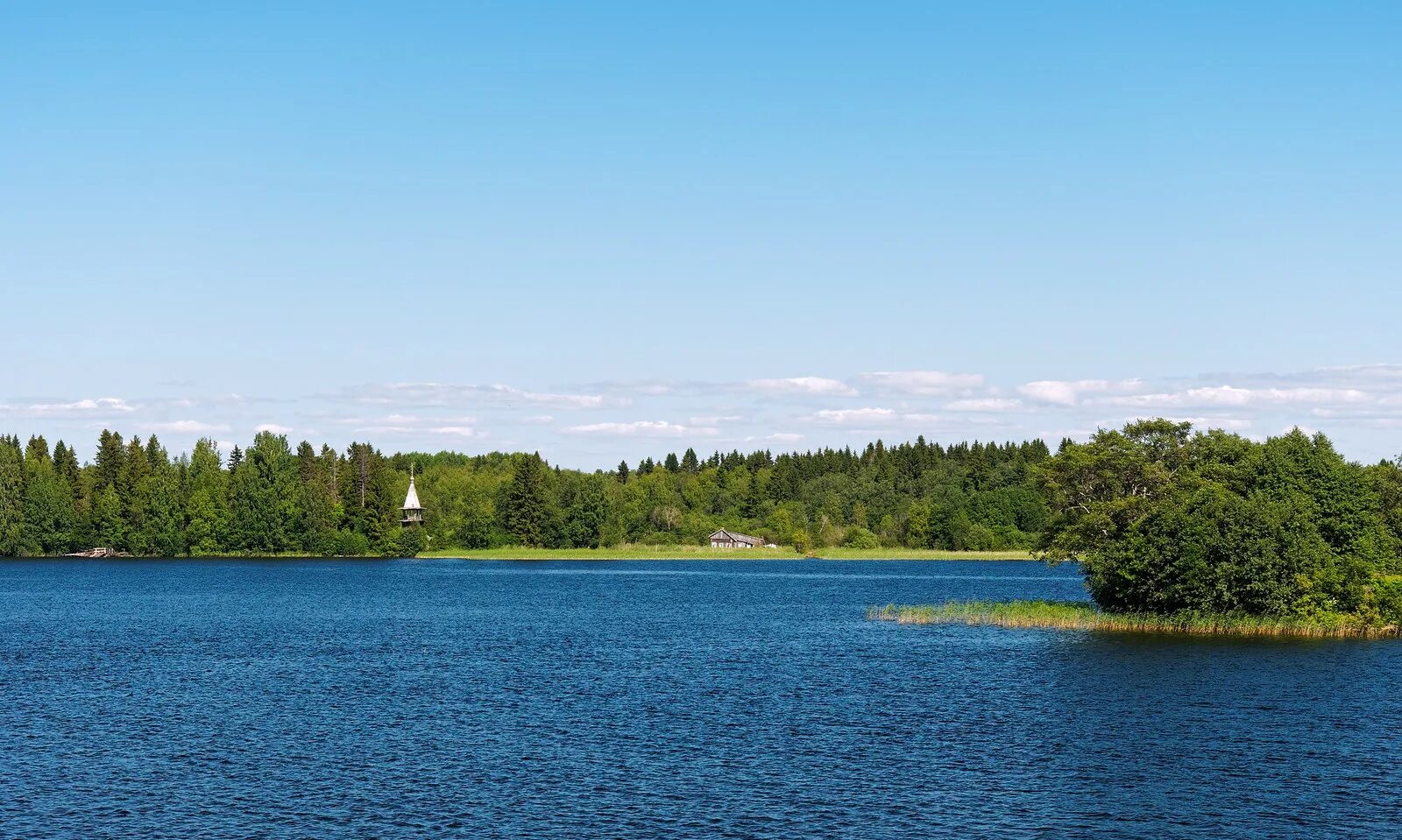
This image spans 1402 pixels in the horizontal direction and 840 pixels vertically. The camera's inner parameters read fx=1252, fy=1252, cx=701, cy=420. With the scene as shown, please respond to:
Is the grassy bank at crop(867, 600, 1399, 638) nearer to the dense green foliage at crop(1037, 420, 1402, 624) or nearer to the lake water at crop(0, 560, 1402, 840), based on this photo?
the dense green foliage at crop(1037, 420, 1402, 624)

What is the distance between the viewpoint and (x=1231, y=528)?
86.2 metres

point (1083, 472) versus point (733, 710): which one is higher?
point (1083, 472)

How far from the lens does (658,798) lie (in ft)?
141

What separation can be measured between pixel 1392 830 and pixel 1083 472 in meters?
66.9

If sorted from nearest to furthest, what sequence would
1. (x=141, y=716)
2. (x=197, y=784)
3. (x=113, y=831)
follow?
(x=113, y=831)
(x=197, y=784)
(x=141, y=716)

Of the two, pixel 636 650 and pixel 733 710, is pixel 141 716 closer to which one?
pixel 733 710

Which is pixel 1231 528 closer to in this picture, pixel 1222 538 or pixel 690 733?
pixel 1222 538

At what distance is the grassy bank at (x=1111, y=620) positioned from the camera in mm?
86812

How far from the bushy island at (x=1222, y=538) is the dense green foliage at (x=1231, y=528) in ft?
0.33

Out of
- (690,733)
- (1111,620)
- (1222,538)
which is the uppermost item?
(1222,538)

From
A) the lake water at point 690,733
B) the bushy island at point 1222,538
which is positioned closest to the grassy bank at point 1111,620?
the bushy island at point 1222,538

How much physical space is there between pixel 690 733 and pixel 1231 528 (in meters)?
48.8

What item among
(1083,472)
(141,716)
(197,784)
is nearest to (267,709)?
(141,716)

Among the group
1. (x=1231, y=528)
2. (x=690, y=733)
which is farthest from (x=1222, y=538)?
(x=690, y=733)
